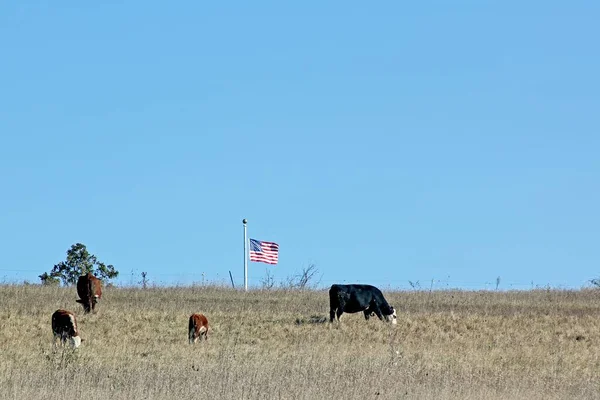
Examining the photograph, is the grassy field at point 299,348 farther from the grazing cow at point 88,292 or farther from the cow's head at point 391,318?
the grazing cow at point 88,292

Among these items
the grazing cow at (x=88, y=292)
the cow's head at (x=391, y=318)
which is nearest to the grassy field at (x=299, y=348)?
the cow's head at (x=391, y=318)

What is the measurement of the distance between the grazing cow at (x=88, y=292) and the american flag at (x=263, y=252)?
12.1m

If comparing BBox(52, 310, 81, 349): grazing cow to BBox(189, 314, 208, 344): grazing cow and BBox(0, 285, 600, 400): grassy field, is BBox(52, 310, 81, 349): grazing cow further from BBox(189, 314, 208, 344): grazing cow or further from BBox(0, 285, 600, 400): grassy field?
BBox(189, 314, 208, 344): grazing cow

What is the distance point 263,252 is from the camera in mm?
42469

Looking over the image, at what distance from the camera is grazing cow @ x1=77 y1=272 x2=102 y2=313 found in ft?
97.3

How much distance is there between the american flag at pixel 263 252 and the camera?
42.2 metres

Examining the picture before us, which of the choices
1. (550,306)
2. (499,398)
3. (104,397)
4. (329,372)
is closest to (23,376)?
(104,397)

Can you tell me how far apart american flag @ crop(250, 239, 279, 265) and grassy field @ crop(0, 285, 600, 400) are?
4.69m

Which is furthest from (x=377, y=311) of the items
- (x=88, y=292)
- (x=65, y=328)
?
(x=65, y=328)

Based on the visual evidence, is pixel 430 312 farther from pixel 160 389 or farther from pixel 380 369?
pixel 160 389

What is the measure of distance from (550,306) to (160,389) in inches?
844

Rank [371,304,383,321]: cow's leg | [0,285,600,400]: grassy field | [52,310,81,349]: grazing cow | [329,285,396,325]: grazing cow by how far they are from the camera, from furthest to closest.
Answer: [371,304,383,321]: cow's leg < [329,285,396,325]: grazing cow < [52,310,81,349]: grazing cow < [0,285,600,400]: grassy field

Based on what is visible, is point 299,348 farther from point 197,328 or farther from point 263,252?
point 263,252

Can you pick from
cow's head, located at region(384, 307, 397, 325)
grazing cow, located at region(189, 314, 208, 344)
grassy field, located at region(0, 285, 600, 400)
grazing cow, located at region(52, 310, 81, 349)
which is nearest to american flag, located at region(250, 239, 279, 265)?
grassy field, located at region(0, 285, 600, 400)
